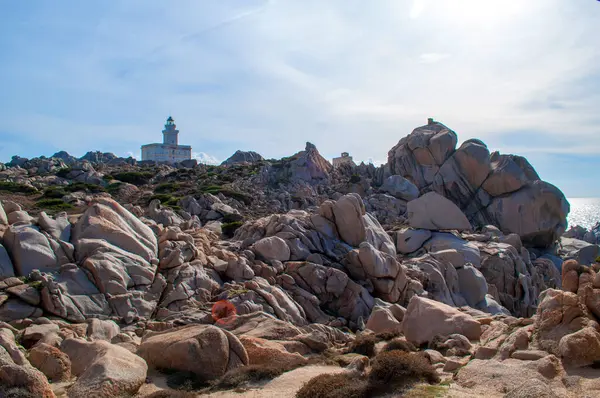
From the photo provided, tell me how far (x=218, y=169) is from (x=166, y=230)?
5524cm

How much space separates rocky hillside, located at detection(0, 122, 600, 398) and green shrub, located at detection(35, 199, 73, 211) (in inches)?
8.1

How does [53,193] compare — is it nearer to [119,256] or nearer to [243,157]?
[119,256]

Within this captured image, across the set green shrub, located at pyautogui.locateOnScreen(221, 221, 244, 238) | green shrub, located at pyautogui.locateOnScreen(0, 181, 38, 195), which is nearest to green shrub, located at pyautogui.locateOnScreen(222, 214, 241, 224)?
green shrub, located at pyautogui.locateOnScreen(221, 221, 244, 238)

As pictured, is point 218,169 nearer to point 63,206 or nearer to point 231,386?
point 63,206

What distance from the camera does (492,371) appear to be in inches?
489

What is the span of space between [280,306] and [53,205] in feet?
91.3

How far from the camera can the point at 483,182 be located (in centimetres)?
6112

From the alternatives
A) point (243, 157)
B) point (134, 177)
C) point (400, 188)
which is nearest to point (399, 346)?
point (400, 188)

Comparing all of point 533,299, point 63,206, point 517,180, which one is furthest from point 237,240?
point 517,180

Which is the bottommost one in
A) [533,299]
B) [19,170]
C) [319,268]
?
[533,299]

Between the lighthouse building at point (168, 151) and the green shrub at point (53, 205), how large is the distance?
224 feet

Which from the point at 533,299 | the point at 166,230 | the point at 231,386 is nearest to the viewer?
the point at 231,386

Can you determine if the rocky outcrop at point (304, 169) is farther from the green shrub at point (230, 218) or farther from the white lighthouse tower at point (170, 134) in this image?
the white lighthouse tower at point (170, 134)

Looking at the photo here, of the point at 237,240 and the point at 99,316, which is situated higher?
the point at 237,240
